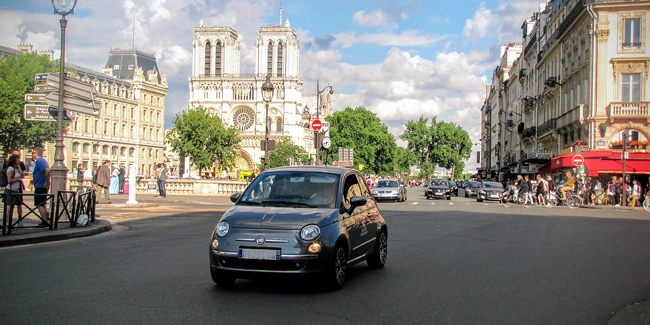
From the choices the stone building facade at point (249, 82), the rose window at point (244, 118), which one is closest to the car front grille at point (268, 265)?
the stone building facade at point (249, 82)

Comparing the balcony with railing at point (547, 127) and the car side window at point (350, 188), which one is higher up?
the balcony with railing at point (547, 127)

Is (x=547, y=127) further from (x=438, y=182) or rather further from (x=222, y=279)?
(x=222, y=279)

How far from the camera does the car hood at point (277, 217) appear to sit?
6.92 meters

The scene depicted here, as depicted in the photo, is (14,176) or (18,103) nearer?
(14,176)

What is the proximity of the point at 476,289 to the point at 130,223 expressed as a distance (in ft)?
41.7

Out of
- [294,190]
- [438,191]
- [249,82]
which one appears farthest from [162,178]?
[249,82]

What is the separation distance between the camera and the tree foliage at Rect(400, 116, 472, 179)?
446 ft

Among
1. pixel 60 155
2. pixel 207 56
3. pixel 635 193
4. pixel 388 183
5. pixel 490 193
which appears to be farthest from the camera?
pixel 207 56

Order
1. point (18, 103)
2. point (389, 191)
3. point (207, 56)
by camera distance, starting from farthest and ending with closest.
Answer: point (207, 56) < point (18, 103) < point (389, 191)

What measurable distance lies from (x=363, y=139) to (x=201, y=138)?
30877 millimetres

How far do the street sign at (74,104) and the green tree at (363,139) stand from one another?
87.1m

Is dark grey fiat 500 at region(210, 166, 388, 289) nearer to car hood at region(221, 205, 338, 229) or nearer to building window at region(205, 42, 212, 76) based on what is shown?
car hood at region(221, 205, 338, 229)

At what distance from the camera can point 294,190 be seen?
7.95m

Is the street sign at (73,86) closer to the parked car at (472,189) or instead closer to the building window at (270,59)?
the parked car at (472,189)
